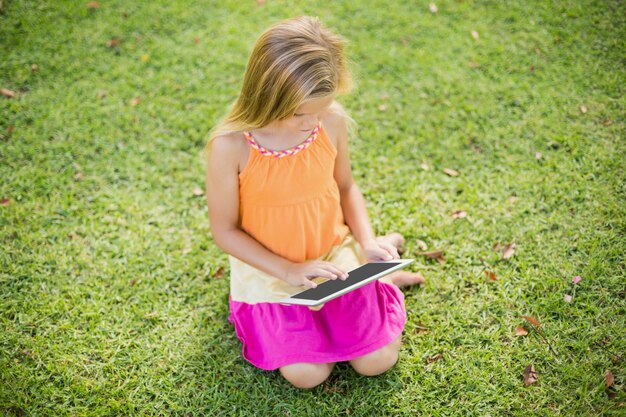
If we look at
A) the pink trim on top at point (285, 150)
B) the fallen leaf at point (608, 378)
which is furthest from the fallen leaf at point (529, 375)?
the pink trim on top at point (285, 150)

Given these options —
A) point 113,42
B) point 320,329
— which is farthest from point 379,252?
point 113,42

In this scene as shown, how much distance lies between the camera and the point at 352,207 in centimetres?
299

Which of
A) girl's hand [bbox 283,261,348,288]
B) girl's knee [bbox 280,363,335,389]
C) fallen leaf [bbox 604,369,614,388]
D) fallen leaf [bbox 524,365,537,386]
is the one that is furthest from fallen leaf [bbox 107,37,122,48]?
fallen leaf [bbox 604,369,614,388]

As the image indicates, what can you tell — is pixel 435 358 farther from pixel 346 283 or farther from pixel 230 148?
pixel 230 148

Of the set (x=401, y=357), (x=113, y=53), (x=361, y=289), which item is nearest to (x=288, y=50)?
(x=361, y=289)

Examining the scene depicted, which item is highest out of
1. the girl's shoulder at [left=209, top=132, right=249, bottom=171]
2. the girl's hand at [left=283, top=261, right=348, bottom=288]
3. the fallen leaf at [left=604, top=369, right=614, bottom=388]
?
the girl's shoulder at [left=209, top=132, right=249, bottom=171]

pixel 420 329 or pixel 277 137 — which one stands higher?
pixel 277 137

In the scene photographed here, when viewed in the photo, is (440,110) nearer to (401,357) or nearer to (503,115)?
(503,115)

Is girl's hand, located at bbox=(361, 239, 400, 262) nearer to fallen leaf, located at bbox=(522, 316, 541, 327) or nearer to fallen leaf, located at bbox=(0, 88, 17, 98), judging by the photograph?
fallen leaf, located at bbox=(522, 316, 541, 327)

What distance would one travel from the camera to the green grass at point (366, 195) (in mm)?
2793

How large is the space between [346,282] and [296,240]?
42cm

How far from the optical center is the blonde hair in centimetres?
210

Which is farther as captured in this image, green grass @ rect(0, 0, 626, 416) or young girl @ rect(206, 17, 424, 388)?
green grass @ rect(0, 0, 626, 416)

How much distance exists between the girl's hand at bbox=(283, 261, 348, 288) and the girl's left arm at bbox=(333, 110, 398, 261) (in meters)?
0.29
